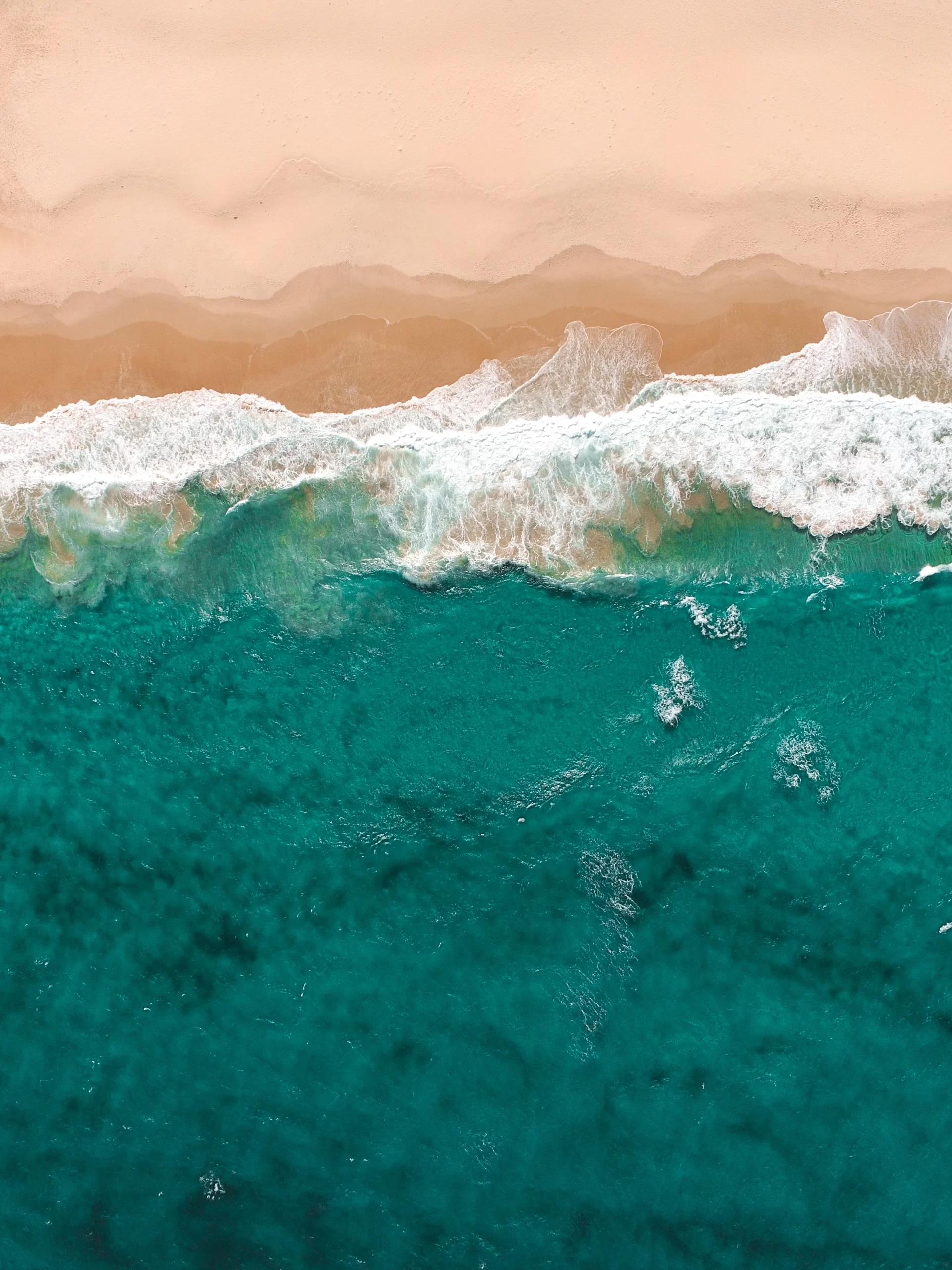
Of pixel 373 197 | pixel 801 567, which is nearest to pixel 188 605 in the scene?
pixel 373 197

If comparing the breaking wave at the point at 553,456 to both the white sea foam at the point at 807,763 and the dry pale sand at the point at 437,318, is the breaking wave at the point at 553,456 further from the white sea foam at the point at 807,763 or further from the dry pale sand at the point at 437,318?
the white sea foam at the point at 807,763

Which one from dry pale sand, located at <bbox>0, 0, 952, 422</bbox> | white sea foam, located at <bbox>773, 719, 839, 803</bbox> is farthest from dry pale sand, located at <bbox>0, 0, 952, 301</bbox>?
white sea foam, located at <bbox>773, 719, 839, 803</bbox>

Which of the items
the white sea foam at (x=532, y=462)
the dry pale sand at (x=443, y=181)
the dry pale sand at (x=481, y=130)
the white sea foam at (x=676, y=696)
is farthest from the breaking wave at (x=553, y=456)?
the dry pale sand at (x=481, y=130)

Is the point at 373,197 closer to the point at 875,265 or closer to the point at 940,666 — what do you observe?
the point at 875,265

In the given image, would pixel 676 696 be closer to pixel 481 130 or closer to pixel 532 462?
pixel 532 462

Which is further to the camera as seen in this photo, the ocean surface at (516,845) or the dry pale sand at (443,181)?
the ocean surface at (516,845)

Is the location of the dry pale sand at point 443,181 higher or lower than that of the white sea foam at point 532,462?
higher
